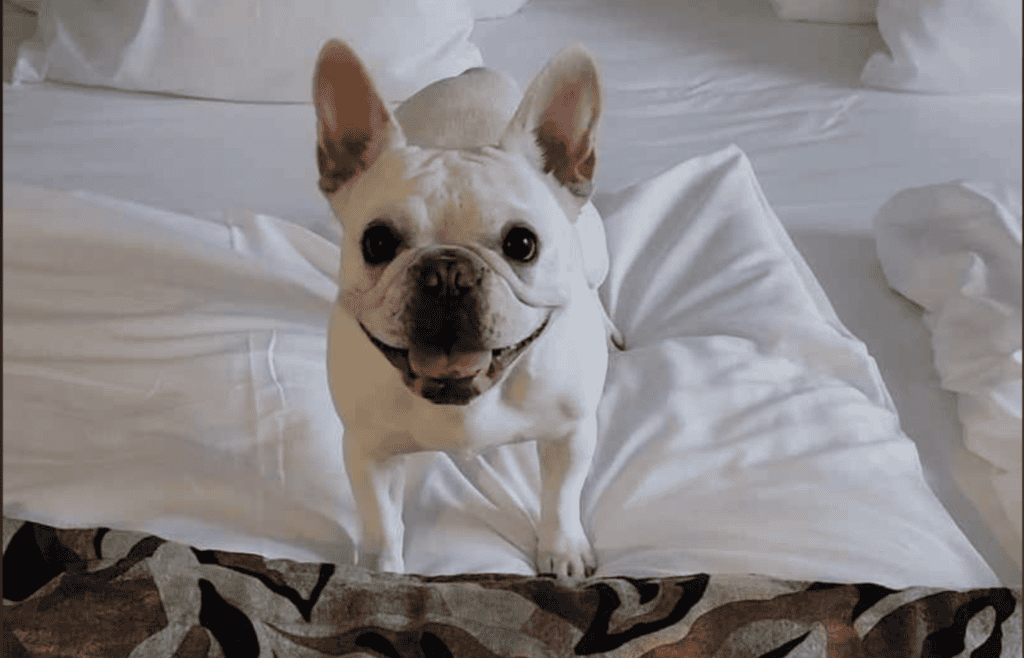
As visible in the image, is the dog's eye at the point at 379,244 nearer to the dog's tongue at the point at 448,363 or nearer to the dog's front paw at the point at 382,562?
the dog's tongue at the point at 448,363

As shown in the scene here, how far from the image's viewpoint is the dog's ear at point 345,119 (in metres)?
0.32

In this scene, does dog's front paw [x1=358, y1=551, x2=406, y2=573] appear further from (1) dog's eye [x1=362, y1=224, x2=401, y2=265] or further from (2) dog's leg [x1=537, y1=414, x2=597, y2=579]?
(1) dog's eye [x1=362, y1=224, x2=401, y2=265]

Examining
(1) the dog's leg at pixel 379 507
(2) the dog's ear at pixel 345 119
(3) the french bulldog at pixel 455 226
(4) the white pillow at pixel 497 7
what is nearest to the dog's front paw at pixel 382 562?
(1) the dog's leg at pixel 379 507

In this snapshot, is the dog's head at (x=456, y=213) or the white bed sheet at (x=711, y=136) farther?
the white bed sheet at (x=711, y=136)

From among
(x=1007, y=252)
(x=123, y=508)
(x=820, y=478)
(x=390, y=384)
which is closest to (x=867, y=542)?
(x=820, y=478)

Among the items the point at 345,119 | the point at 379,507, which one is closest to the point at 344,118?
the point at 345,119

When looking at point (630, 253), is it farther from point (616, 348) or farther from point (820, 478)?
point (820, 478)

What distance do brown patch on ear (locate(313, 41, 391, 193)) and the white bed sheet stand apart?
0.20 metres

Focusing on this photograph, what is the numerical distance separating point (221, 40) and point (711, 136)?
1.11 ft

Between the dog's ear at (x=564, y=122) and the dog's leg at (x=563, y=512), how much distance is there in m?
0.18

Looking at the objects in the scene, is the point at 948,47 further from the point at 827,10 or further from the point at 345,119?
the point at 345,119

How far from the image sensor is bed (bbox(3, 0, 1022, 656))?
0.46m

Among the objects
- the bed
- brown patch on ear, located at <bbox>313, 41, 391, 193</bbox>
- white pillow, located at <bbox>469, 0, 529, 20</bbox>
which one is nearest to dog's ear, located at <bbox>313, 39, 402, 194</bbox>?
brown patch on ear, located at <bbox>313, 41, 391, 193</bbox>

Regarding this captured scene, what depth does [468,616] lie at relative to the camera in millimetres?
456
